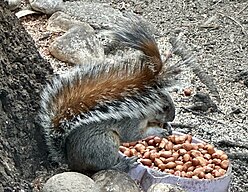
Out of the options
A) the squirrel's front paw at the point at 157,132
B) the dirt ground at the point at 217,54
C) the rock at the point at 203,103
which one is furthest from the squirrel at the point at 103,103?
the rock at the point at 203,103

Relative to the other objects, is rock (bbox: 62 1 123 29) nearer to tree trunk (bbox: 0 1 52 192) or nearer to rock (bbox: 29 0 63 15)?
rock (bbox: 29 0 63 15)

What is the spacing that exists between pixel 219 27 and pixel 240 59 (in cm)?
49

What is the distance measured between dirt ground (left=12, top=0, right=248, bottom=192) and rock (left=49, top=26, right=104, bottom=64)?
57 cm

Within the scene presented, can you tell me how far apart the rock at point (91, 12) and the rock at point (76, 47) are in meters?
0.43

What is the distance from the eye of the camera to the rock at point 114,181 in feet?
7.87

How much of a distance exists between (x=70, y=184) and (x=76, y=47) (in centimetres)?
207

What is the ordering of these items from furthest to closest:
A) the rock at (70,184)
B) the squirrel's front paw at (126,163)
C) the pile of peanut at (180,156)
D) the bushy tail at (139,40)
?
the pile of peanut at (180,156)
the squirrel's front paw at (126,163)
the bushy tail at (139,40)
the rock at (70,184)

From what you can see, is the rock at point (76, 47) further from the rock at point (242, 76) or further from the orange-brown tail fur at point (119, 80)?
the orange-brown tail fur at point (119, 80)

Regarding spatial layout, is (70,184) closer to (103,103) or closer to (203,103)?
(103,103)

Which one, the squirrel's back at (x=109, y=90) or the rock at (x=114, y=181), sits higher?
the squirrel's back at (x=109, y=90)

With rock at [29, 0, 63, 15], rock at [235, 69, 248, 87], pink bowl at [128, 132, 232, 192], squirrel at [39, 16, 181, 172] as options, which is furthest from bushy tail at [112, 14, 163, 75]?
rock at [29, 0, 63, 15]

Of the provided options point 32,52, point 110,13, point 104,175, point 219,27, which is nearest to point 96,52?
point 110,13

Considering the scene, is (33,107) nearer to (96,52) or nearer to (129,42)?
(129,42)

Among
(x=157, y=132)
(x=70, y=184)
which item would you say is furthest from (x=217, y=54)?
(x=70, y=184)
